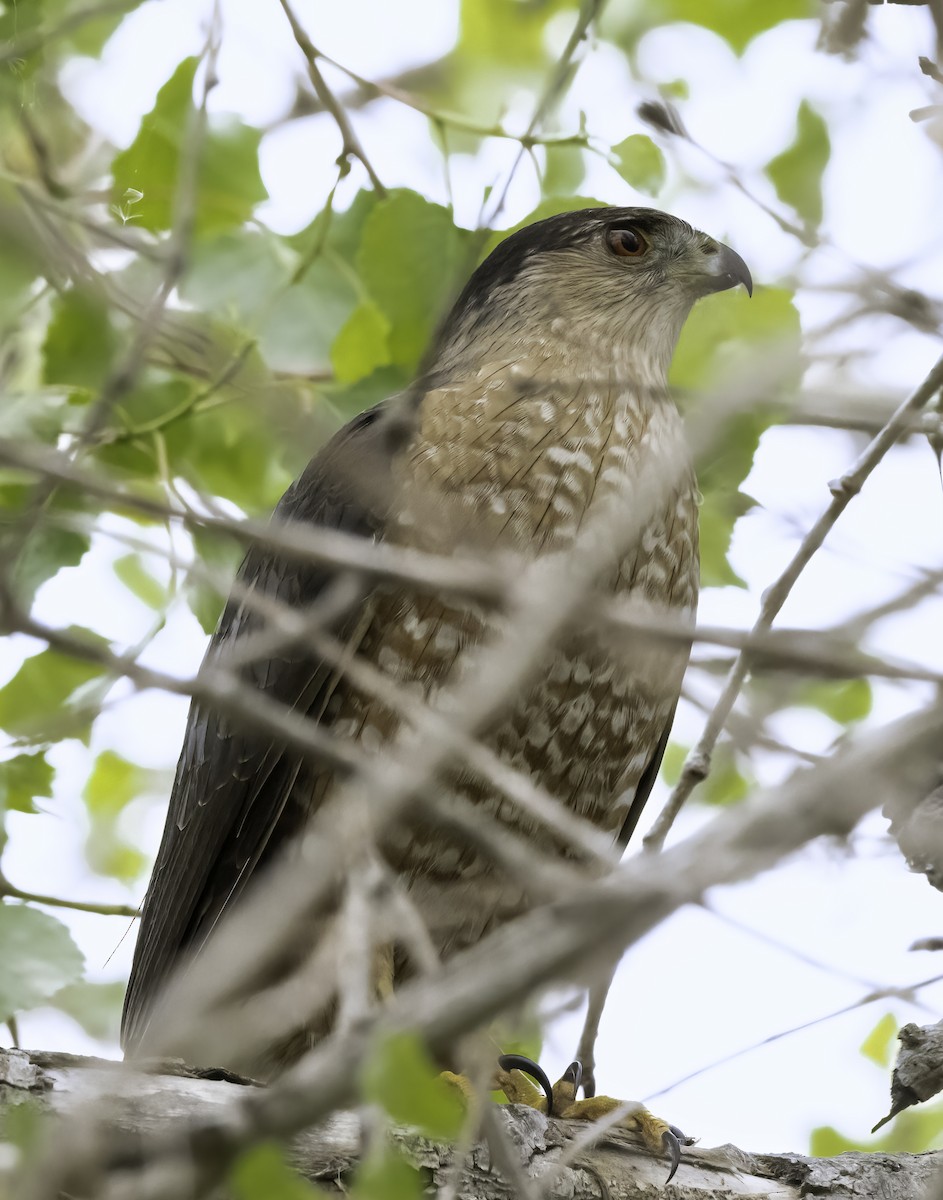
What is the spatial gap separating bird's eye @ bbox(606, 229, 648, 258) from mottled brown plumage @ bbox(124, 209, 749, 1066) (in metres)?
0.88

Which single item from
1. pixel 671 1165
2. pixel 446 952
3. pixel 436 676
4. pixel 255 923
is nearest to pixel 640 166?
pixel 436 676

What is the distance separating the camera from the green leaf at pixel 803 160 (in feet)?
11.4

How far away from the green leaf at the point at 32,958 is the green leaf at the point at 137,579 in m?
1.55

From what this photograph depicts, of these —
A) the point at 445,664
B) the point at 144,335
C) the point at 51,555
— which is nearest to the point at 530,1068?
the point at 445,664

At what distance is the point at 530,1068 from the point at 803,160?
2.46 meters

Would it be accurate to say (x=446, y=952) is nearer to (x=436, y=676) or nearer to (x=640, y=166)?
(x=436, y=676)

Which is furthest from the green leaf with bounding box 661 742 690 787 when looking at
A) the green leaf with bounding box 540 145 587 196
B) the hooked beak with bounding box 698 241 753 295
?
the green leaf with bounding box 540 145 587 196

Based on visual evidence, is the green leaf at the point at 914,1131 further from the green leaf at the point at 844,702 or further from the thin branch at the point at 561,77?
the thin branch at the point at 561,77

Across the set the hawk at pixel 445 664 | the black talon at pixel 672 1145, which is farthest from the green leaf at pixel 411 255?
the black talon at pixel 672 1145

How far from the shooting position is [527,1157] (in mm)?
2971

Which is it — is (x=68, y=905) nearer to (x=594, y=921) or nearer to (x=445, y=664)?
(x=445, y=664)

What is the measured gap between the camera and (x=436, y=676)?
3350 millimetres

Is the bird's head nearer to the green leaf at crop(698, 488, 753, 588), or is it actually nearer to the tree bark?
the green leaf at crop(698, 488, 753, 588)

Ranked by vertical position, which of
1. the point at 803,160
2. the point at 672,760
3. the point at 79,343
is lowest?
the point at 672,760
